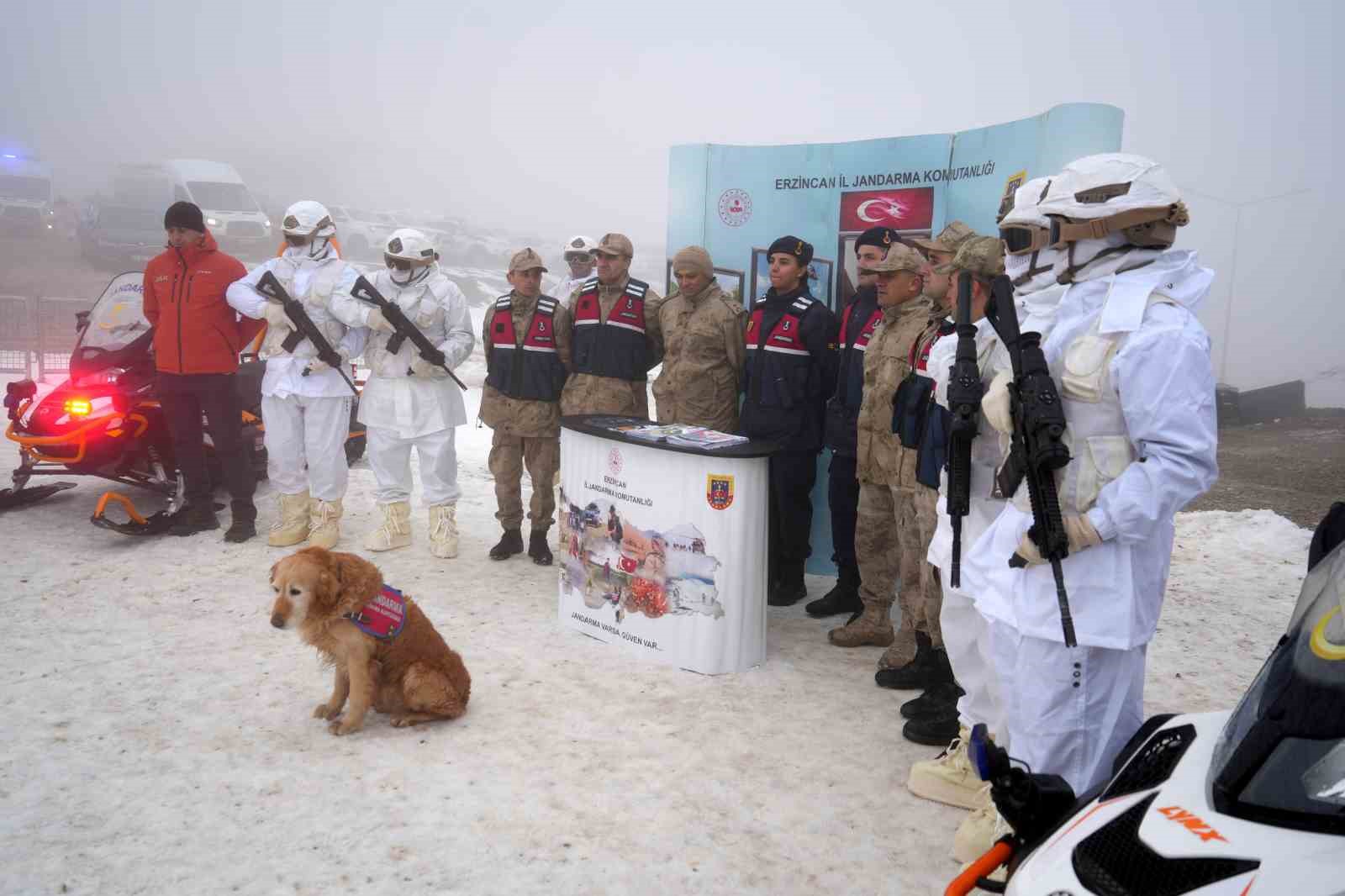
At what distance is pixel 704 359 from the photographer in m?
5.61

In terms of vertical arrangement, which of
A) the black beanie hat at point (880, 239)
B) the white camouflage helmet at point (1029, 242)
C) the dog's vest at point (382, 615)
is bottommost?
the dog's vest at point (382, 615)

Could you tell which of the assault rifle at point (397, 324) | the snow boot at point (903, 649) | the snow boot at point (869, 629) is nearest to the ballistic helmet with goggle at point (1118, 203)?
the snow boot at point (903, 649)

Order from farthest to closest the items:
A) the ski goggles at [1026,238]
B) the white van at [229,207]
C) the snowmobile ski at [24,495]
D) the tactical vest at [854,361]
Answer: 1. the white van at [229,207]
2. the snowmobile ski at [24,495]
3. the tactical vest at [854,361]
4. the ski goggles at [1026,238]

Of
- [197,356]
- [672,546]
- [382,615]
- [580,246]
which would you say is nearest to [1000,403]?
[672,546]

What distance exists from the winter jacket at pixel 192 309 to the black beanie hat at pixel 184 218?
110 millimetres

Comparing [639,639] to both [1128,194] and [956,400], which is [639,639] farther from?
[1128,194]

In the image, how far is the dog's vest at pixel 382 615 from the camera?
12.0 feet

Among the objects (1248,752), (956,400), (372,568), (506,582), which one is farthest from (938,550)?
(506,582)

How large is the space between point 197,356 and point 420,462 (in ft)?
5.14

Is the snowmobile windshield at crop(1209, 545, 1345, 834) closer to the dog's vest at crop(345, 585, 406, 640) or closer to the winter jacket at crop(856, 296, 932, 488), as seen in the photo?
the winter jacket at crop(856, 296, 932, 488)

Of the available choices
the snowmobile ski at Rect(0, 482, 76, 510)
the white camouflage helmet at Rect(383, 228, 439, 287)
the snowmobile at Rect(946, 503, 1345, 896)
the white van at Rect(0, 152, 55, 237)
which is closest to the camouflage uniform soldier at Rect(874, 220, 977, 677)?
the snowmobile at Rect(946, 503, 1345, 896)

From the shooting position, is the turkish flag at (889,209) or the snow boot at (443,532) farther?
the snow boot at (443,532)

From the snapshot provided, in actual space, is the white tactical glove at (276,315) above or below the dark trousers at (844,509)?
above

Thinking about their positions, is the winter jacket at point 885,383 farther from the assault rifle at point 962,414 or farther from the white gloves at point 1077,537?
the white gloves at point 1077,537
